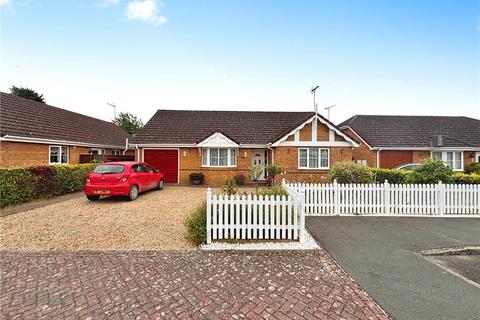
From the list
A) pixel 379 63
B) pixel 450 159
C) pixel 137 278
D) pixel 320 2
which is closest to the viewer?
pixel 137 278

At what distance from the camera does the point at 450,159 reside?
18.7 meters

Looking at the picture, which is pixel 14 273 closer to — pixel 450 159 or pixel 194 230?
pixel 194 230

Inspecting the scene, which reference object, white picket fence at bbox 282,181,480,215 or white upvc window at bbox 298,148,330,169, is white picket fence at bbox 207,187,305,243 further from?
white upvc window at bbox 298,148,330,169

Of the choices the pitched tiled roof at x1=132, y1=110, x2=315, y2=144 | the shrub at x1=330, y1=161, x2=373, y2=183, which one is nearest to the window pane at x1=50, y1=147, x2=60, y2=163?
the pitched tiled roof at x1=132, y1=110, x2=315, y2=144

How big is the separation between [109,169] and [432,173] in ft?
45.1

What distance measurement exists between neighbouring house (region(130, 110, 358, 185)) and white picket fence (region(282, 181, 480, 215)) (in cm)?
695

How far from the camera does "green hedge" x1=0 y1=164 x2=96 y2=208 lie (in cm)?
889

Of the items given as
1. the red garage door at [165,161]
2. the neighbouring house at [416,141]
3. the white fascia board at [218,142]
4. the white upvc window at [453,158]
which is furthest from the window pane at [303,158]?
the white upvc window at [453,158]

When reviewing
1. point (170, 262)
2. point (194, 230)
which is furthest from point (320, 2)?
point (170, 262)

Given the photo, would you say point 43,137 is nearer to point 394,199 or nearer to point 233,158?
point 233,158

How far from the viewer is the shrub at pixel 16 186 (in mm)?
8770

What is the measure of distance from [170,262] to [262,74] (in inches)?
579

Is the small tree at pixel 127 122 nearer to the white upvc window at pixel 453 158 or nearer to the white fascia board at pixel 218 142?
the white fascia board at pixel 218 142

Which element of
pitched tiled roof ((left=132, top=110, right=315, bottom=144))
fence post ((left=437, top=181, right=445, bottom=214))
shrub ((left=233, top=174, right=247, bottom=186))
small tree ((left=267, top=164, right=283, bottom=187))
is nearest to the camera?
fence post ((left=437, top=181, right=445, bottom=214))
